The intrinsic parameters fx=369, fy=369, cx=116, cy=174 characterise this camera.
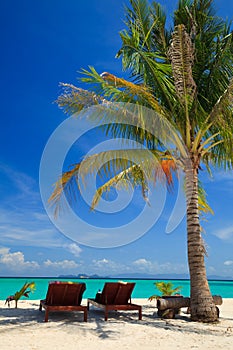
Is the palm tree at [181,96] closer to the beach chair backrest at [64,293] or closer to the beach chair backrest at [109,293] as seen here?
the beach chair backrest at [109,293]

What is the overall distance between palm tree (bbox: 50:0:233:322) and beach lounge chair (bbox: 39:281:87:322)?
2755 millimetres

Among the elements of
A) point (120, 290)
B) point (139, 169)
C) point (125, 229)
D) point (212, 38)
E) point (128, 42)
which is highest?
point (212, 38)

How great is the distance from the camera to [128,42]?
30.8 ft

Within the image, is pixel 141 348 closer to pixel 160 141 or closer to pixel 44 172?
pixel 44 172

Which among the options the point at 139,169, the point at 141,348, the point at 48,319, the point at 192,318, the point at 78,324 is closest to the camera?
the point at 141,348

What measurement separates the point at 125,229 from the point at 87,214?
123cm

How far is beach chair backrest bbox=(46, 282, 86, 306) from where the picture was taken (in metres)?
7.89

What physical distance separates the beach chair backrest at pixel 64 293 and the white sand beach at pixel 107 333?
367mm

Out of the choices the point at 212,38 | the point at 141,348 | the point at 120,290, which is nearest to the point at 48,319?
the point at 120,290

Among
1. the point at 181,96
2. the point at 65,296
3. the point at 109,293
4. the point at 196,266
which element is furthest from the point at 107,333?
the point at 181,96

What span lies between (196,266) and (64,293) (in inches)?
126

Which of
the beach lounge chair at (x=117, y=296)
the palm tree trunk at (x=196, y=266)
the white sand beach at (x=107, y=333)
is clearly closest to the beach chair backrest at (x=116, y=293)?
the beach lounge chair at (x=117, y=296)

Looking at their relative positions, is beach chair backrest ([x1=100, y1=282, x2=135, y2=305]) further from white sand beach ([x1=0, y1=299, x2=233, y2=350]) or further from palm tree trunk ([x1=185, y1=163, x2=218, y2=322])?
palm tree trunk ([x1=185, y1=163, x2=218, y2=322])

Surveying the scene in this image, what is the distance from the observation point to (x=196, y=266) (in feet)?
29.1
